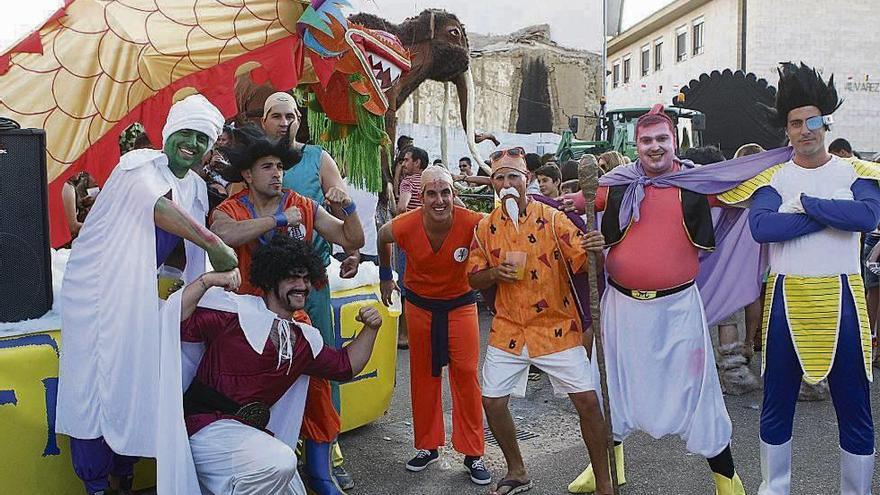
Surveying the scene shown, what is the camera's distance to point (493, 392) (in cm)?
373

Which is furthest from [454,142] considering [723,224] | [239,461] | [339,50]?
[239,461]

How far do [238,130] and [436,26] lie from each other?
5.77 metres

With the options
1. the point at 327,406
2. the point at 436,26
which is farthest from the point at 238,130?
the point at 436,26

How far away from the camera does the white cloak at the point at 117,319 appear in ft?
9.48

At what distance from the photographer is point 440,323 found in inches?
160

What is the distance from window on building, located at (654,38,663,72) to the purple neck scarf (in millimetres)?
28430

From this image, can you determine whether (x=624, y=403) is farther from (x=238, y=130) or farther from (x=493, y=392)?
(x=238, y=130)

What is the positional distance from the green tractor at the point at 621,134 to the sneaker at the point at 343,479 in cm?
998

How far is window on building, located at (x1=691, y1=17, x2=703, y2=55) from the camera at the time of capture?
27.4 meters

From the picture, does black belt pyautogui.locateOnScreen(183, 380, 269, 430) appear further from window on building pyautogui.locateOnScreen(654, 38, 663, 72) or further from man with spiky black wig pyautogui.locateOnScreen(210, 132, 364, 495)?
window on building pyautogui.locateOnScreen(654, 38, 663, 72)

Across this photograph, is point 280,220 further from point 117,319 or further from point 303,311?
point 117,319

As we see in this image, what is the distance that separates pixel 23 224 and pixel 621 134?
12.0m

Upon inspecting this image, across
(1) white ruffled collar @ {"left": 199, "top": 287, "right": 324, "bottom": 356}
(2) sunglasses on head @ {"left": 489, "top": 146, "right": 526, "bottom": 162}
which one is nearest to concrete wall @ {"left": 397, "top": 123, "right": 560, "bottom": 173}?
(2) sunglasses on head @ {"left": 489, "top": 146, "right": 526, "bottom": 162}

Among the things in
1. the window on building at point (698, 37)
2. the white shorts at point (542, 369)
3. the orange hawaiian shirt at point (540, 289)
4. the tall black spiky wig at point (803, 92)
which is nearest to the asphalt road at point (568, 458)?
the white shorts at point (542, 369)
